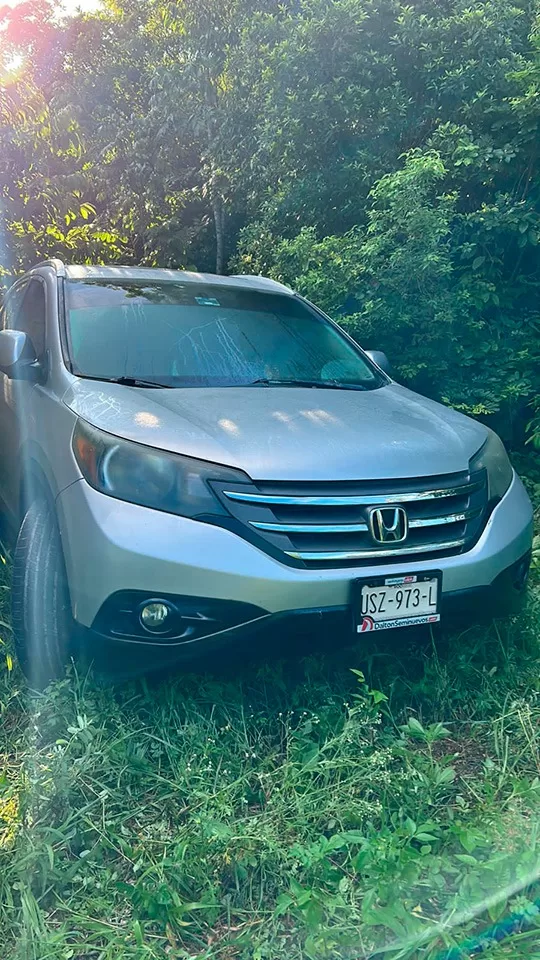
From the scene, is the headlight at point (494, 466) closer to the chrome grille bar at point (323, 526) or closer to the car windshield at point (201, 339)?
the chrome grille bar at point (323, 526)

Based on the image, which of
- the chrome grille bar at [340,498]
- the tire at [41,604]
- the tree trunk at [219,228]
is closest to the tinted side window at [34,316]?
the tire at [41,604]

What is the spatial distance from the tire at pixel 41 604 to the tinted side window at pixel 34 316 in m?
0.89

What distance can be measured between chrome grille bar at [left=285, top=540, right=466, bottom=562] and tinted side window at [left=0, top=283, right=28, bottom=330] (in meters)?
2.64

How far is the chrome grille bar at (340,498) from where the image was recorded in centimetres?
213

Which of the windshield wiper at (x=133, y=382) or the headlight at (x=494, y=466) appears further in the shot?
the windshield wiper at (x=133, y=382)

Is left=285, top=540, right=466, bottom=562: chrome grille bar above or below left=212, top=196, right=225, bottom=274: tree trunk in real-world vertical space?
below

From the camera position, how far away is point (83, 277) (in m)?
3.43

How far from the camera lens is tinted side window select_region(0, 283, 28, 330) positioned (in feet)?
13.4

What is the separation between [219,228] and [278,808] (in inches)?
294

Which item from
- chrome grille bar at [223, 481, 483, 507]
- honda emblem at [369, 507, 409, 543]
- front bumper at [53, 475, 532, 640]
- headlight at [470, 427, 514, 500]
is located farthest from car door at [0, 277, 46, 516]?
headlight at [470, 427, 514, 500]

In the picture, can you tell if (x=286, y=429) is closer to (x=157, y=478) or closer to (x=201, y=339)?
(x=157, y=478)

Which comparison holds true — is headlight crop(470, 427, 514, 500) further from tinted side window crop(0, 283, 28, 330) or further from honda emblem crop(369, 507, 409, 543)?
tinted side window crop(0, 283, 28, 330)

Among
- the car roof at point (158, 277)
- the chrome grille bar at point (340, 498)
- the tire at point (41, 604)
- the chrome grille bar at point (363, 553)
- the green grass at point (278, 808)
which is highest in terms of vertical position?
the car roof at point (158, 277)

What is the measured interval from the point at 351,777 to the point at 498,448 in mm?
1390
